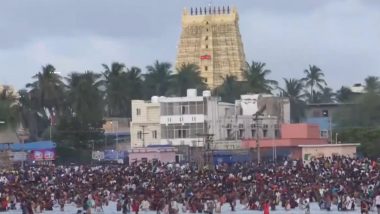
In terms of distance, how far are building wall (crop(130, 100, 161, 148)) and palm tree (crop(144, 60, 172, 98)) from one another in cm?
2207

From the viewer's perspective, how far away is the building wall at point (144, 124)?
3812 inches

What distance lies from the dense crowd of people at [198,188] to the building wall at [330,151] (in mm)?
12624

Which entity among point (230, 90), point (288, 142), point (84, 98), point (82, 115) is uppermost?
point (230, 90)

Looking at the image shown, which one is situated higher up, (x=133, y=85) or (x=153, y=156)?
(x=133, y=85)

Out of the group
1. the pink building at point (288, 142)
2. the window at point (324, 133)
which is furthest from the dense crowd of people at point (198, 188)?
the window at point (324, 133)

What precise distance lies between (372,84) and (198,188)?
53.1 metres

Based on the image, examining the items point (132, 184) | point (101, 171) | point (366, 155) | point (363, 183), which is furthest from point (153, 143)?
point (363, 183)

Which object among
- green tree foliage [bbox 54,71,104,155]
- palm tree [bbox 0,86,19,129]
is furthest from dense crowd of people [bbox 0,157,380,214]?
palm tree [bbox 0,86,19,129]

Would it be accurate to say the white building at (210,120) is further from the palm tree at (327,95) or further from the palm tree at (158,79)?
the palm tree at (327,95)

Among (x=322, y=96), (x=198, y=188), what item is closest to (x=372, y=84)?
(x=322, y=96)

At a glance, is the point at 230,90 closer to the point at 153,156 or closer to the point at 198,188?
the point at 153,156

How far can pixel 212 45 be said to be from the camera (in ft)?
422

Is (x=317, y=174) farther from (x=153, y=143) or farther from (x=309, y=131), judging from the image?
(x=153, y=143)

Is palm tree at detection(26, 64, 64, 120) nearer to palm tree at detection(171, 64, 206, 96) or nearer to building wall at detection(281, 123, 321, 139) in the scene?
palm tree at detection(171, 64, 206, 96)
